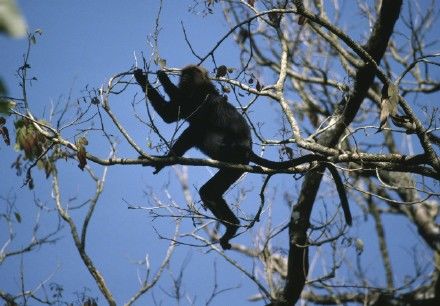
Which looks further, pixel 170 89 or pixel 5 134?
pixel 170 89

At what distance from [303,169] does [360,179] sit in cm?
729

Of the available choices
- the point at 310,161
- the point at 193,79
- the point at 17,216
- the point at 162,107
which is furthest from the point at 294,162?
the point at 17,216

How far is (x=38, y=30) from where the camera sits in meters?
4.15

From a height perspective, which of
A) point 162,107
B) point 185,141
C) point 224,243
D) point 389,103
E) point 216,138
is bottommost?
point 224,243

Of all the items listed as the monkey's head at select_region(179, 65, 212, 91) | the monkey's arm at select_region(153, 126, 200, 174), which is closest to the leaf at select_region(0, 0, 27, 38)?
the monkey's arm at select_region(153, 126, 200, 174)

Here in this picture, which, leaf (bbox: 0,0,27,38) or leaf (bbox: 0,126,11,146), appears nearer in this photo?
leaf (bbox: 0,0,27,38)

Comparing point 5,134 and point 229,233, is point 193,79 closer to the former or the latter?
point 229,233

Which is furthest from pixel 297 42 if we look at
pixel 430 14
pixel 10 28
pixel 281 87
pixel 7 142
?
pixel 10 28

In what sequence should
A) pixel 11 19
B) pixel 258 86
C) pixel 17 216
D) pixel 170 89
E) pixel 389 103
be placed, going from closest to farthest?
pixel 11 19, pixel 389 103, pixel 258 86, pixel 170 89, pixel 17 216

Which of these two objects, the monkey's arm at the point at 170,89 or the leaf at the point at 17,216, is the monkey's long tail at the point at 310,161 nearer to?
the monkey's arm at the point at 170,89

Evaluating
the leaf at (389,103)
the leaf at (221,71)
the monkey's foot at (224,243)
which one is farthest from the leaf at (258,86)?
the monkey's foot at (224,243)

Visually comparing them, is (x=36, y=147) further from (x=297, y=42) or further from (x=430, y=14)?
(x=430, y=14)

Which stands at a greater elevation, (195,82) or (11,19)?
(195,82)

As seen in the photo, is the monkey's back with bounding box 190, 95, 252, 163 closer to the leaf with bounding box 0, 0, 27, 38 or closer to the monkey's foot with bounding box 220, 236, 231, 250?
the monkey's foot with bounding box 220, 236, 231, 250
